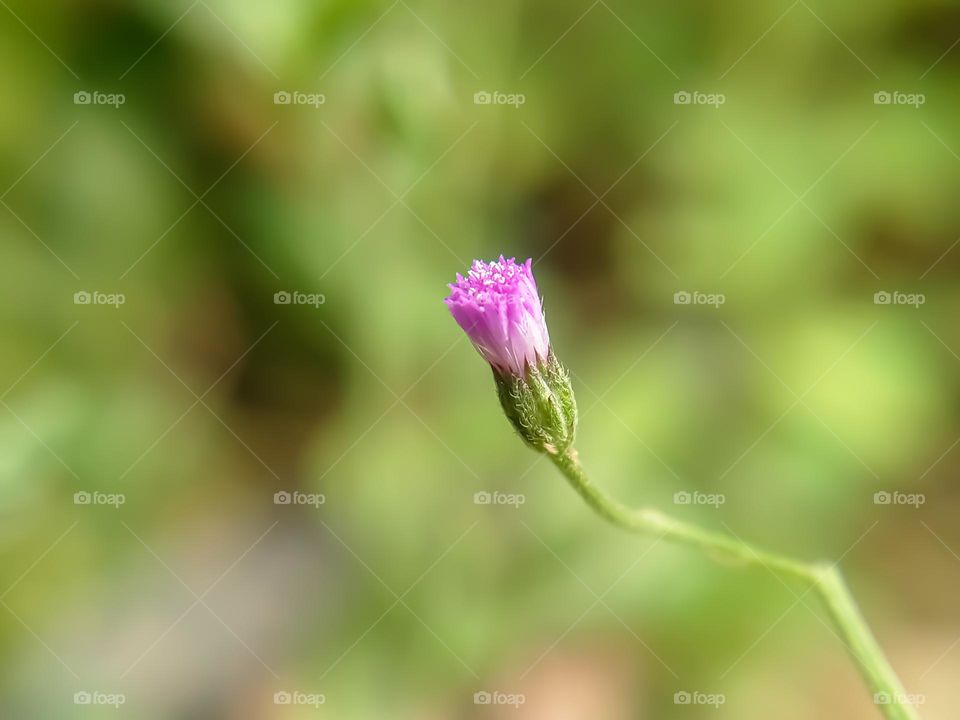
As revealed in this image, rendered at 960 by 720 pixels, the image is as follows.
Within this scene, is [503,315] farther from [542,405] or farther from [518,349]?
[542,405]

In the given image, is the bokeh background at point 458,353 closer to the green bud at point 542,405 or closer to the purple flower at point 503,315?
the purple flower at point 503,315

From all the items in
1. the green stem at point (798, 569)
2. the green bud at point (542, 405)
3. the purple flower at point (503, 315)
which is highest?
the purple flower at point (503, 315)

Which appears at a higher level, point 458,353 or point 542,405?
point 458,353

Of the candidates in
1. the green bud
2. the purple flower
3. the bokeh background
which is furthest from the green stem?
the bokeh background

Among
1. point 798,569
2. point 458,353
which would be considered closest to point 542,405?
point 798,569

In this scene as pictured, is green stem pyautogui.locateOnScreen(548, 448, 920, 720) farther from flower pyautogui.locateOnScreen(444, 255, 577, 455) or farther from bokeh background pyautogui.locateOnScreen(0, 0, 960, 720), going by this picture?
bokeh background pyautogui.locateOnScreen(0, 0, 960, 720)

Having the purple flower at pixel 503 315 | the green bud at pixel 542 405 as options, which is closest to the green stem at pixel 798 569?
the green bud at pixel 542 405
